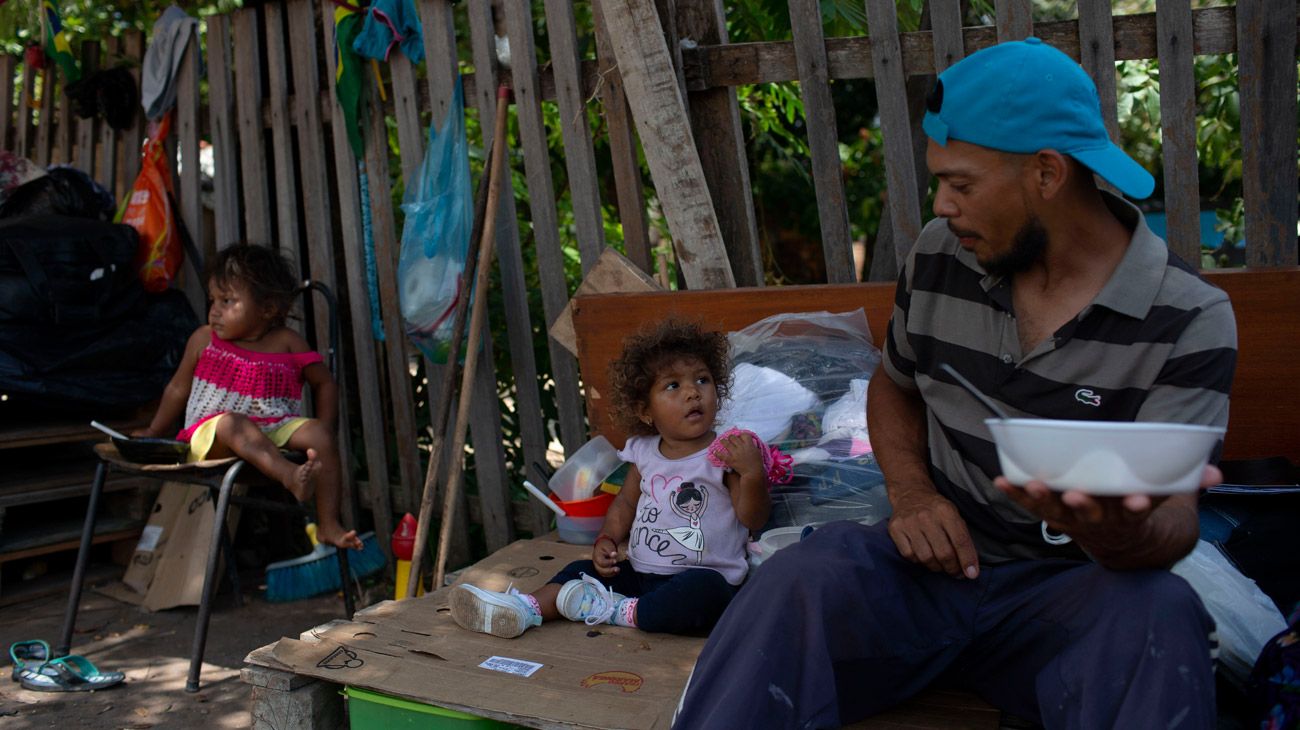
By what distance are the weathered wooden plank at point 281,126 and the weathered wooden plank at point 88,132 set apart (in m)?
1.44

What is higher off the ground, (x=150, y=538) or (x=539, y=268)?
(x=539, y=268)

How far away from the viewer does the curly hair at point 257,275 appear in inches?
162

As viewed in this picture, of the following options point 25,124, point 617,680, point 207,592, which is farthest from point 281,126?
point 617,680

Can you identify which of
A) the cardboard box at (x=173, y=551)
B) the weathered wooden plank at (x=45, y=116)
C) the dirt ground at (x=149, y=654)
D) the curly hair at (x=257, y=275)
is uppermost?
the weathered wooden plank at (x=45, y=116)

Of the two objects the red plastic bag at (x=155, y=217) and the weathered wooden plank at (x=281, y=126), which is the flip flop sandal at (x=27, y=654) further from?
the weathered wooden plank at (x=281, y=126)

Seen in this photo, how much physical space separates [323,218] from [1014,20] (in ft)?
9.34

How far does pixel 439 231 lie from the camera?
4.00 metres

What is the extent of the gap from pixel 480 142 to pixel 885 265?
242cm

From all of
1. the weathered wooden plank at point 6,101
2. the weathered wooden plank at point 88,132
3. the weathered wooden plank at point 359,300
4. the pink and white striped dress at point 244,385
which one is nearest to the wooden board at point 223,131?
the weathered wooden plank at point 359,300

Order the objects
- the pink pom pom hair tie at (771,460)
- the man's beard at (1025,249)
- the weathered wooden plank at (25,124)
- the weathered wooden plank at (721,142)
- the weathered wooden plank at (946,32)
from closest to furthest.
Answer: the man's beard at (1025,249) → the pink pom pom hair tie at (771,460) → the weathered wooden plank at (946,32) → the weathered wooden plank at (721,142) → the weathered wooden plank at (25,124)

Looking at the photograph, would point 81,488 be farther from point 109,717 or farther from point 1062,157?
point 1062,157

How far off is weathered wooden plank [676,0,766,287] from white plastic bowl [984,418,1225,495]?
2.11 metres

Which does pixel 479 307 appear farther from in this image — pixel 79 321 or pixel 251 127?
pixel 79 321

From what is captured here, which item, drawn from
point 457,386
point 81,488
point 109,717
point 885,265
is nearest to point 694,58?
point 885,265
